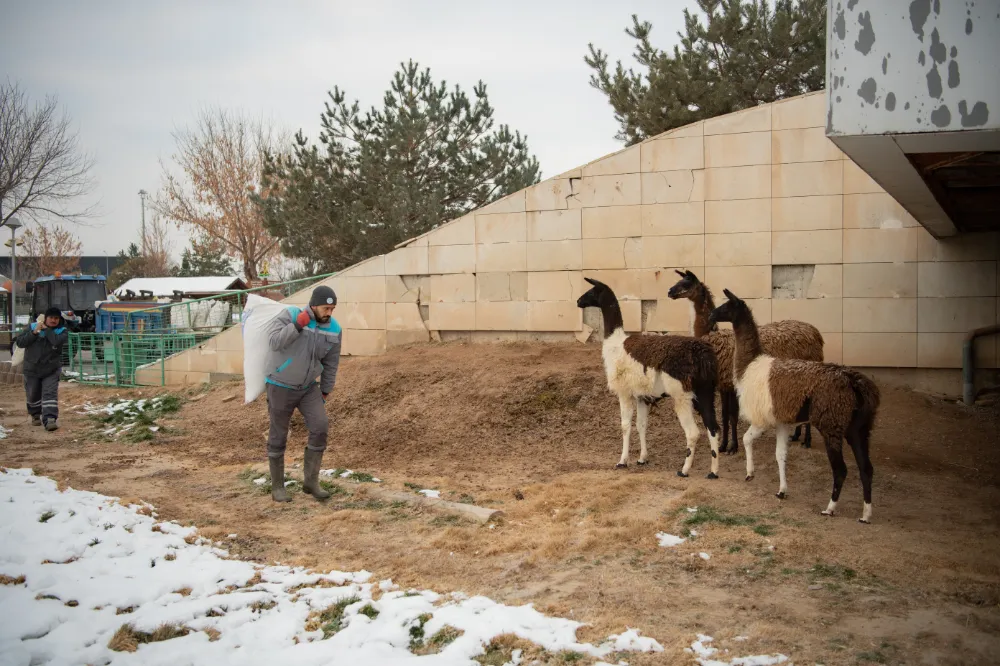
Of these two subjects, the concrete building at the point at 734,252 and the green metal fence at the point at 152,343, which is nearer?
the concrete building at the point at 734,252

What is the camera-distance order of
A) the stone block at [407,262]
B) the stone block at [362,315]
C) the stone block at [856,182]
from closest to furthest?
the stone block at [856,182], the stone block at [407,262], the stone block at [362,315]

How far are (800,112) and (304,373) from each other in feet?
25.3

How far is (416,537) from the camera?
5988 mm

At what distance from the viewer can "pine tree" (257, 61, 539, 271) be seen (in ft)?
67.8

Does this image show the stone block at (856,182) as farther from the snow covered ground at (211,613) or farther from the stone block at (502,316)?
the snow covered ground at (211,613)

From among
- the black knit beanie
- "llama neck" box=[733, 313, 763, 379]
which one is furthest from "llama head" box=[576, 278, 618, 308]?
the black knit beanie

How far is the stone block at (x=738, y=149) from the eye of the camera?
1059 centimetres

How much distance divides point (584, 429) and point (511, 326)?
305cm

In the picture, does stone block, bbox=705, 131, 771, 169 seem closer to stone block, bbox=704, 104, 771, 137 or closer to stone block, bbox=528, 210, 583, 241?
stone block, bbox=704, 104, 771, 137

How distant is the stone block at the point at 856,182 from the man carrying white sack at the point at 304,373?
7.25m

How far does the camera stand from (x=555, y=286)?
38.5ft

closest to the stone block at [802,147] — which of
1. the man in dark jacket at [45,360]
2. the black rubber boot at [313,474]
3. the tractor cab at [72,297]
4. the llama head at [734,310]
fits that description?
the llama head at [734,310]

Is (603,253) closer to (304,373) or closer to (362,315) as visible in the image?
(362,315)

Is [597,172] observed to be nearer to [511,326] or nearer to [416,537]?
[511,326]
